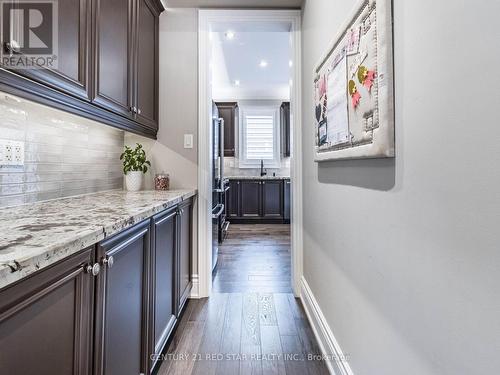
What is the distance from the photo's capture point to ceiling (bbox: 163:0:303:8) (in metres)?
2.26

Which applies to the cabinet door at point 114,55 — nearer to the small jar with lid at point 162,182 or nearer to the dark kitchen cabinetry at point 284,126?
the small jar with lid at point 162,182

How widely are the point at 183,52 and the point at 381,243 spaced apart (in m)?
2.15

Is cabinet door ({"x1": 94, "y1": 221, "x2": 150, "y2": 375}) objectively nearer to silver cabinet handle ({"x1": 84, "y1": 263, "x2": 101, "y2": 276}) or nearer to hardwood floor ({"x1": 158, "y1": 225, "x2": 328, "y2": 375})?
silver cabinet handle ({"x1": 84, "y1": 263, "x2": 101, "y2": 276})

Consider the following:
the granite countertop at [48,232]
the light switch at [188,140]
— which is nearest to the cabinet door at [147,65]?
the light switch at [188,140]

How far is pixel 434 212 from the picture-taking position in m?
0.69

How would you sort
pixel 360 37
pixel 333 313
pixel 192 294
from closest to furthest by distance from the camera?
1. pixel 360 37
2. pixel 333 313
3. pixel 192 294

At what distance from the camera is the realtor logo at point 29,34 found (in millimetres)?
880

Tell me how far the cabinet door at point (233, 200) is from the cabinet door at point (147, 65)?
3.22 metres

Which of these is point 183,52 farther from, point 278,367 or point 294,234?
point 278,367

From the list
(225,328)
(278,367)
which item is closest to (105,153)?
(225,328)

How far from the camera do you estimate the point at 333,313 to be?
1.47 m

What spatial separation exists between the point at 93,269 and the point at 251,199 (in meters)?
4.66

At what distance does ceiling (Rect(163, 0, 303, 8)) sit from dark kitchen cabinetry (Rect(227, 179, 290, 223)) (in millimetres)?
3382

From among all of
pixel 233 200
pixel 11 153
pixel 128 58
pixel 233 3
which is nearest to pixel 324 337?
pixel 11 153
